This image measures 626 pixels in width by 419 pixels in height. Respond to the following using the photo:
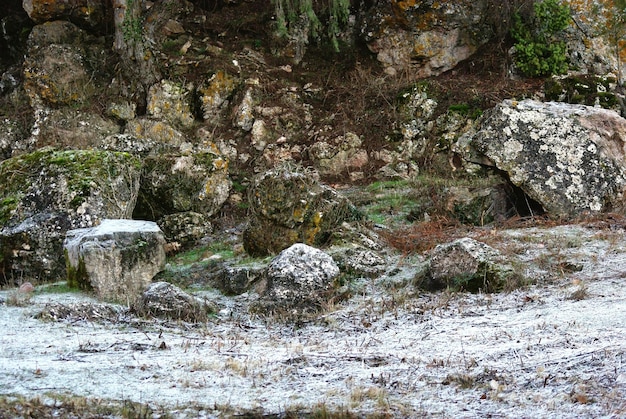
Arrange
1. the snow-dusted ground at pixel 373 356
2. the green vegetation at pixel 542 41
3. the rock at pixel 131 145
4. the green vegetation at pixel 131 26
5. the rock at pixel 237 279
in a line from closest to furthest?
the snow-dusted ground at pixel 373 356 → the rock at pixel 237 279 → the rock at pixel 131 145 → the green vegetation at pixel 131 26 → the green vegetation at pixel 542 41

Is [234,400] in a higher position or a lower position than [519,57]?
lower

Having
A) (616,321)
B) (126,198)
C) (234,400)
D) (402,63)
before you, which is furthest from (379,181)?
(234,400)

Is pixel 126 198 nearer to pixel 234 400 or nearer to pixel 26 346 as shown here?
pixel 26 346

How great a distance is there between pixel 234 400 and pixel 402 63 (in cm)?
1248

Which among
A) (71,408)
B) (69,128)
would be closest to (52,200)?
(69,128)

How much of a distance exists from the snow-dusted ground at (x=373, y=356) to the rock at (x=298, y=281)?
11.4 inches

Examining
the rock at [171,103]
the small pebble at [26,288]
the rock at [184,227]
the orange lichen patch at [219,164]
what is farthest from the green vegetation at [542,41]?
the small pebble at [26,288]

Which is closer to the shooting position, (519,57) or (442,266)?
(442,266)

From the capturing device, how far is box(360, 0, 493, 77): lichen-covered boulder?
1518cm

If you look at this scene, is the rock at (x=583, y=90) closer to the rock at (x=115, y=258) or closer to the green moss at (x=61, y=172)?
the green moss at (x=61, y=172)

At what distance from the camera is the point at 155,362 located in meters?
4.66

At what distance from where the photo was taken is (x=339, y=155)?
14.4 m

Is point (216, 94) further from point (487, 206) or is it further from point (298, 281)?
point (298, 281)

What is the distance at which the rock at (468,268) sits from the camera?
727 centimetres
